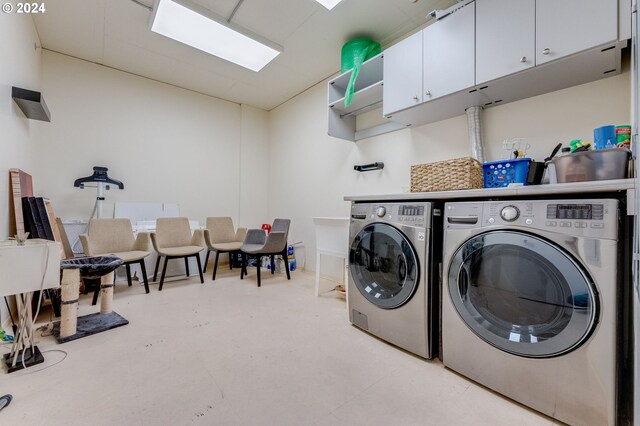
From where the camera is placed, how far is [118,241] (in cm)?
311

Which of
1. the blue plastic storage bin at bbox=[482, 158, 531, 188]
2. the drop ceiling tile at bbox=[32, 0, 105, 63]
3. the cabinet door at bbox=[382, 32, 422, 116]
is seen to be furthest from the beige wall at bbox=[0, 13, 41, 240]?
the blue plastic storage bin at bbox=[482, 158, 531, 188]

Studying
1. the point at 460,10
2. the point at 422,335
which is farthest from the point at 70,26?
the point at 422,335

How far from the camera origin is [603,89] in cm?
169

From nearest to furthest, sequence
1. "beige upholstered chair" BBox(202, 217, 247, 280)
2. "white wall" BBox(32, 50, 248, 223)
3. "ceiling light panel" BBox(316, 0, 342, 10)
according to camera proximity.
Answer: "ceiling light panel" BBox(316, 0, 342, 10) → "white wall" BBox(32, 50, 248, 223) → "beige upholstered chair" BBox(202, 217, 247, 280)

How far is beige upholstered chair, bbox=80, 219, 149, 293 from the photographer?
290 cm

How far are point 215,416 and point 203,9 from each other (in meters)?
3.08

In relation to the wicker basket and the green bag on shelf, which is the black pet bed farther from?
the green bag on shelf

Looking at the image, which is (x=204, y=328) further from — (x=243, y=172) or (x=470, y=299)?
(x=243, y=172)

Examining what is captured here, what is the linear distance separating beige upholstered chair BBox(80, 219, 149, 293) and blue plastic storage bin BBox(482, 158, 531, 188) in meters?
3.27

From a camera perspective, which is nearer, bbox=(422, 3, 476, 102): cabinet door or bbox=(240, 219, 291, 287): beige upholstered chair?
bbox=(422, 3, 476, 102): cabinet door

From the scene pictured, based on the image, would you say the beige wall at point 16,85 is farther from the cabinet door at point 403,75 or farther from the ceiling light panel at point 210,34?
the cabinet door at point 403,75

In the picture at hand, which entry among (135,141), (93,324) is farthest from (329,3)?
(93,324)

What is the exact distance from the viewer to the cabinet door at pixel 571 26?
54.0 inches

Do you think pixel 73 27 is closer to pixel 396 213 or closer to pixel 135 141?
pixel 135 141
